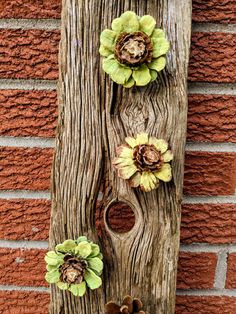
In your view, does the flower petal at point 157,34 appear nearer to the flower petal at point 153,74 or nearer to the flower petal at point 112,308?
the flower petal at point 153,74

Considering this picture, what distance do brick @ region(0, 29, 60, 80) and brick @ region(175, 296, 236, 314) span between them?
36 centimetres

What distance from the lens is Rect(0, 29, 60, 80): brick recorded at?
21.8 inches

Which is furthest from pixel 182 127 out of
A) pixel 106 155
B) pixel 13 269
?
pixel 13 269

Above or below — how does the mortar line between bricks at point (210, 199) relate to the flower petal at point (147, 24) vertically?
below

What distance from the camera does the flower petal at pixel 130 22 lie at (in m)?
0.45

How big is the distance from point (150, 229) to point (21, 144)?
0.66 ft

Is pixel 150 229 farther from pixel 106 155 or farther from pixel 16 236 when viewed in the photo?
pixel 16 236

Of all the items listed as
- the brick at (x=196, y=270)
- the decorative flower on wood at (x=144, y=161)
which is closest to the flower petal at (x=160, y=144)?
the decorative flower on wood at (x=144, y=161)

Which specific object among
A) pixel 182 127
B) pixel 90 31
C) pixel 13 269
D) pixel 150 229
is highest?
pixel 90 31

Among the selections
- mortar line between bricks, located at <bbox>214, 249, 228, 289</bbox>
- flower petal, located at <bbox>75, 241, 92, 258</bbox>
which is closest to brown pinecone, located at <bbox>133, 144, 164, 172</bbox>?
flower petal, located at <bbox>75, 241, 92, 258</bbox>

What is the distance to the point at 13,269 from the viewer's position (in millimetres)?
639

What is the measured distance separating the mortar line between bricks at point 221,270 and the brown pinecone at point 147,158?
220mm

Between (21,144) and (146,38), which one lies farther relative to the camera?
(21,144)

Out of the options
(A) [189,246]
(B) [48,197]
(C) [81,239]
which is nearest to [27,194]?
(B) [48,197]
